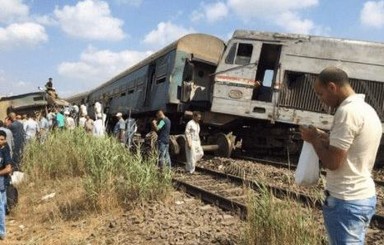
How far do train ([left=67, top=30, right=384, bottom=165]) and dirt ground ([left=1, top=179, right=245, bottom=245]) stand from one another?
505 centimetres

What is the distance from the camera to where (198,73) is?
15227 millimetres

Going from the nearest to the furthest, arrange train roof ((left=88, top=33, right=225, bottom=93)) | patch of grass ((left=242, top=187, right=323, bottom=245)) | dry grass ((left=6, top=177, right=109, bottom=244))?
patch of grass ((left=242, top=187, right=323, bottom=245))
dry grass ((left=6, top=177, right=109, bottom=244))
train roof ((left=88, top=33, right=225, bottom=93))

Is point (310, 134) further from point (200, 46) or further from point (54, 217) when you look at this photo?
point (200, 46)

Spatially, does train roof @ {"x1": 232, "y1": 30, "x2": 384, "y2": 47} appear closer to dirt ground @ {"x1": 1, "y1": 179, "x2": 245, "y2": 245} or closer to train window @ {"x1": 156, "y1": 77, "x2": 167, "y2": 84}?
train window @ {"x1": 156, "y1": 77, "x2": 167, "y2": 84}

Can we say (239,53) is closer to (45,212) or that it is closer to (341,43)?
(341,43)

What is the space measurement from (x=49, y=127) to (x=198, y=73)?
4918 millimetres

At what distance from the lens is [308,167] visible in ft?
10.8

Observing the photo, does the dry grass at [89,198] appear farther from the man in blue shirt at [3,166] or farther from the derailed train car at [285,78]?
the derailed train car at [285,78]

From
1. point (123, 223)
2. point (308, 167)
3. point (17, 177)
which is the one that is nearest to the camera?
point (308, 167)

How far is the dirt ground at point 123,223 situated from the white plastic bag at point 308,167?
7.47 ft

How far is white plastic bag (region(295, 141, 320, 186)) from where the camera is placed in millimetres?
3256

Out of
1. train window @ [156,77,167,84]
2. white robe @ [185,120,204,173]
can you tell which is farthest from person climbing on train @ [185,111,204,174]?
train window @ [156,77,167,84]

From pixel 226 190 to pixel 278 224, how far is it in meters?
3.94

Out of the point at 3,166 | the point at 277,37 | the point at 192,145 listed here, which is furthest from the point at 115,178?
the point at 277,37
